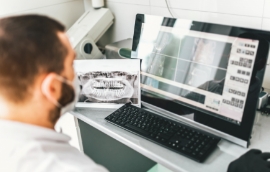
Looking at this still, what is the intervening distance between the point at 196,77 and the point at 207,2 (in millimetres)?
445

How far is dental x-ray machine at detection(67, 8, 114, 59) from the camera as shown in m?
1.58

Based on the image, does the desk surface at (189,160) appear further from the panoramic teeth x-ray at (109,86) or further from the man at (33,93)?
the man at (33,93)

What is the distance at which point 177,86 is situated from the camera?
115cm

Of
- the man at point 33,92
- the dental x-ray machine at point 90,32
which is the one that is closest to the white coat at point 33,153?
the man at point 33,92

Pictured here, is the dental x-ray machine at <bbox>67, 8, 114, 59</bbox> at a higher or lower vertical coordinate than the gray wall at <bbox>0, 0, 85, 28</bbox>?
lower

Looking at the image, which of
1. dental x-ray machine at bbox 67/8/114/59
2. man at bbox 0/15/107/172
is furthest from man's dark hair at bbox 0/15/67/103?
dental x-ray machine at bbox 67/8/114/59

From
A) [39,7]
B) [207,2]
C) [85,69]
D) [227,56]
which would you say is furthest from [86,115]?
[39,7]

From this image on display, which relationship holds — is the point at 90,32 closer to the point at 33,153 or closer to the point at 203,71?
the point at 203,71

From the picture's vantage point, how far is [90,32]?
64.9 inches

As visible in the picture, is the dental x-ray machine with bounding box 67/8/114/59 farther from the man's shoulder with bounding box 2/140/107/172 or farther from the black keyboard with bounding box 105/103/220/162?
the man's shoulder with bounding box 2/140/107/172

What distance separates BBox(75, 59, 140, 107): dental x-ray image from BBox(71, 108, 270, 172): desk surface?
0.44ft

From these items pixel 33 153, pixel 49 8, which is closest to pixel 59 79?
pixel 33 153

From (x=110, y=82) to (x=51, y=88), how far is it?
54 centimetres

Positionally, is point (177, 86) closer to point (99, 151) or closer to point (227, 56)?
point (227, 56)
